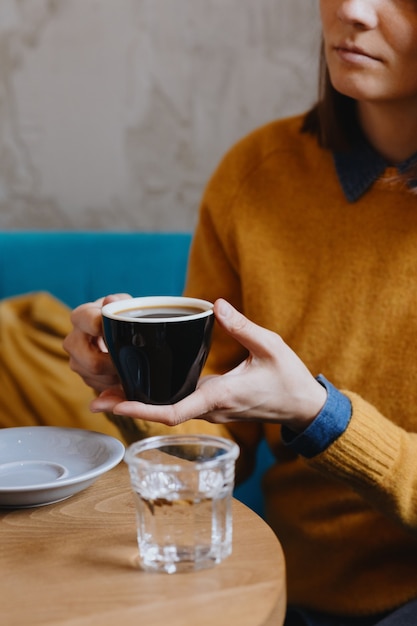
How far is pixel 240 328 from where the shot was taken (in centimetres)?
78

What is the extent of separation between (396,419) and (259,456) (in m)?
0.52

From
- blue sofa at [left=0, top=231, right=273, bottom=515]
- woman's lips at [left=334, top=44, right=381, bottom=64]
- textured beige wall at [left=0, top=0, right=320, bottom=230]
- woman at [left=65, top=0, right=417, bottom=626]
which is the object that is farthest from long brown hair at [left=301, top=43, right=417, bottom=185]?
textured beige wall at [left=0, top=0, right=320, bottom=230]

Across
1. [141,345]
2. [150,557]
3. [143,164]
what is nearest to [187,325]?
[141,345]

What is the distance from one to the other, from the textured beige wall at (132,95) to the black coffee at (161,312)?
1045 millimetres

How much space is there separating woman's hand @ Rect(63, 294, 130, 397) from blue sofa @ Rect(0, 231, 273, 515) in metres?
0.63

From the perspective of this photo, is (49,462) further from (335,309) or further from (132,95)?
(132,95)

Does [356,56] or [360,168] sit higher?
[356,56]

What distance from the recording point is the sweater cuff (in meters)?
0.87

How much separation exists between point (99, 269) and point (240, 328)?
2.67 feet

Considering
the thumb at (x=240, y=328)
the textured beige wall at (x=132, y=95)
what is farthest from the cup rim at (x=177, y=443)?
the textured beige wall at (x=132, y=95)

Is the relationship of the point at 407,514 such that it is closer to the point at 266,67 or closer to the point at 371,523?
the point at 371,523

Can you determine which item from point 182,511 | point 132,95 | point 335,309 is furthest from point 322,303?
point 132,95

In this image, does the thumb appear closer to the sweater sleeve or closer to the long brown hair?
the sweater sleeve

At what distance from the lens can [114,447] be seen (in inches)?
33.8
